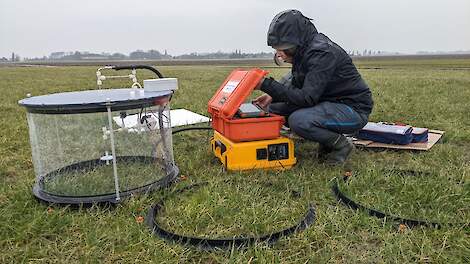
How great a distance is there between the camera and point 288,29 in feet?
9.72

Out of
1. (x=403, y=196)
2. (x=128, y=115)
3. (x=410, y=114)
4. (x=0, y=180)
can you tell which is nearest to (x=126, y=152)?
(x=128, y=115)

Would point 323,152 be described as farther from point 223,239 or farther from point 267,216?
point 223,239

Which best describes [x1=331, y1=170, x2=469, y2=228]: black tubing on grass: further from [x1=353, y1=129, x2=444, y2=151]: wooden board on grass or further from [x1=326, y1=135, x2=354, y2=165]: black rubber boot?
[x1=353, y1=129, x2=444, y2=151]: wooden board on grass

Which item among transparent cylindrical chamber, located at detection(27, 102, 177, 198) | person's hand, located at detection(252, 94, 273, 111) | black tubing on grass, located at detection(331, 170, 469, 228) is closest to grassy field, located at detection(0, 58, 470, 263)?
black tubing on grass, located at detection(331, 170, 469, 228)

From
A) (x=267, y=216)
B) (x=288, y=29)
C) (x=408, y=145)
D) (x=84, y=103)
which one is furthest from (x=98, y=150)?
(x=408, y=145)

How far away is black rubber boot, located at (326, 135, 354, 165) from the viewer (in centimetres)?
322

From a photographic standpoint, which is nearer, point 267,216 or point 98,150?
point 267,216

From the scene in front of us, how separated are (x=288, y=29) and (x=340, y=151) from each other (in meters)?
1.11

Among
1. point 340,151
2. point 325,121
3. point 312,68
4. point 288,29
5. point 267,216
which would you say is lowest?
point 267,216

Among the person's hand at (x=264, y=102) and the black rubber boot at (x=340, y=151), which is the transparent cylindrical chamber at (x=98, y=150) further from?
the black rubber boot at (x=340, y=151)

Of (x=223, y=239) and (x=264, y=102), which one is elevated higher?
(x=264, y=102)

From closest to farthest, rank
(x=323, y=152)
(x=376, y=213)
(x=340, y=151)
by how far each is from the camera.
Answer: (x=376, y=213), (x=340, y=151), (x=323, y=152)

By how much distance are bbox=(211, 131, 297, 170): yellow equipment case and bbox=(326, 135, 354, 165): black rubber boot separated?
1.17 ft

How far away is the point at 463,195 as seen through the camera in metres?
2.46
